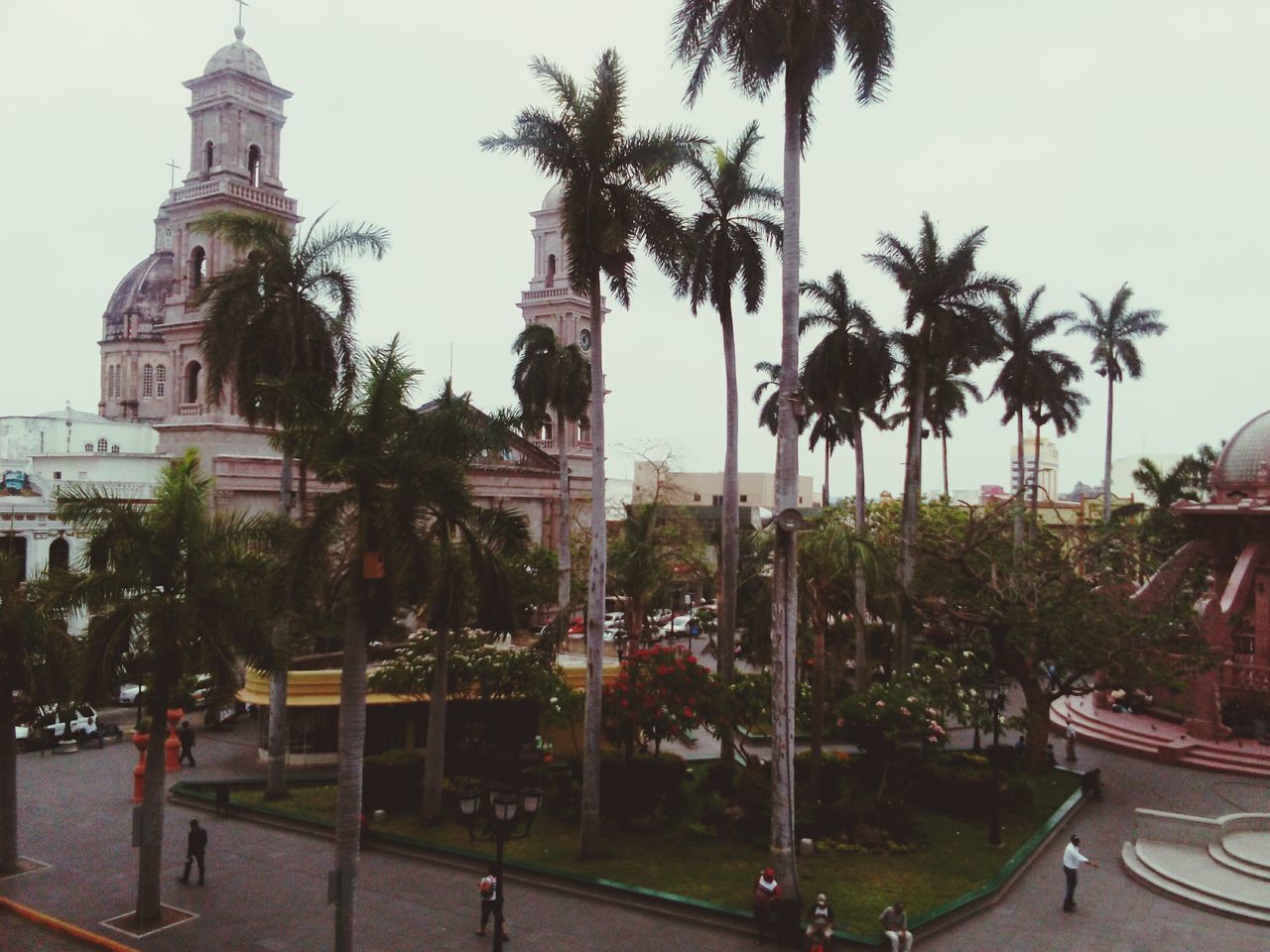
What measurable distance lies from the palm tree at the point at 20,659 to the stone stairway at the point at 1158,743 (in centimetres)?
3012

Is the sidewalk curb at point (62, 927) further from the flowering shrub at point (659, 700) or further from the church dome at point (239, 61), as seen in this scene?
the church dome at point (239, 61)

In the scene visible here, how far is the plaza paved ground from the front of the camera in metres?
16.9

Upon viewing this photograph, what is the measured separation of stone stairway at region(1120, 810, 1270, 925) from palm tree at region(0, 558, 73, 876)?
71.1ft

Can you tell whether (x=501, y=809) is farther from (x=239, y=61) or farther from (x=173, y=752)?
(x=239, y=61)

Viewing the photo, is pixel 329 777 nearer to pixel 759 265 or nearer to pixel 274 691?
pixel 274 691

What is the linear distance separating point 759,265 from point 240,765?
822 inches

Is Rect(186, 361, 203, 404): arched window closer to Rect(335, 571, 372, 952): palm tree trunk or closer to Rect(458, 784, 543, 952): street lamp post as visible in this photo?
Rect(335, 571, 372, 952): palm tree trunk

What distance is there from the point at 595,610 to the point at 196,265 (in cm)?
3873

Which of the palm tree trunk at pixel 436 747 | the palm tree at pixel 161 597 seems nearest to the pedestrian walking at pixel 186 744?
the palm tree trunk at pixel 436 747

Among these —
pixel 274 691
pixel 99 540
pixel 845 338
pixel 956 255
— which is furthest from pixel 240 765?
pixel 956 255

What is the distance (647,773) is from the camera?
23609 mm

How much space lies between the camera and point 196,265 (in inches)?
1980

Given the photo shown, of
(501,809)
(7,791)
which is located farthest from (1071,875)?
(7,791)

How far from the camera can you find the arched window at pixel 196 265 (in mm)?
49906
